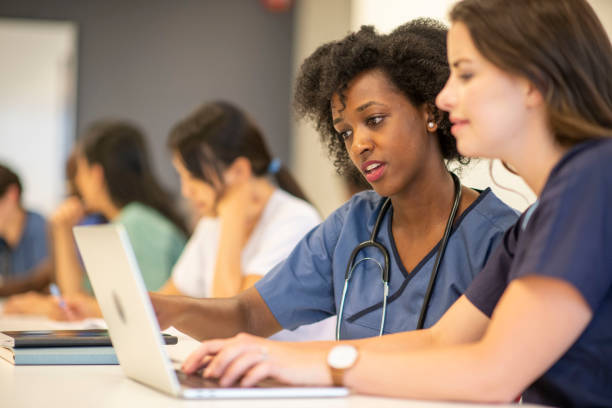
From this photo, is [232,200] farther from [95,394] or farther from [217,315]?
[95,394]

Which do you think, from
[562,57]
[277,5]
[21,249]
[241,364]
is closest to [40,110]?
[21,249]

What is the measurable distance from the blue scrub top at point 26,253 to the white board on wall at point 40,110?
2.21ft

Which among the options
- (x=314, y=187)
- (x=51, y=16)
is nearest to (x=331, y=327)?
(x=314, y=187)

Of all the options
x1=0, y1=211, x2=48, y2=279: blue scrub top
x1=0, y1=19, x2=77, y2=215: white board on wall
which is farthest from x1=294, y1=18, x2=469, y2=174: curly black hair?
x1=0, y1=19, x2=77, y2=215: white board on wall

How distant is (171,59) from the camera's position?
14.5 feet

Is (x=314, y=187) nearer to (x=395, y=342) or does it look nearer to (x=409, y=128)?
(x=409, y=128)

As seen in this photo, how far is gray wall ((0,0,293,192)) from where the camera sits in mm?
4344

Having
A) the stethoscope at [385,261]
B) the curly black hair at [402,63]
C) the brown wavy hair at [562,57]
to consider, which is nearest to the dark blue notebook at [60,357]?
the stethoscope at [385,261]

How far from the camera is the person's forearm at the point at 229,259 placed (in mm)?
2137

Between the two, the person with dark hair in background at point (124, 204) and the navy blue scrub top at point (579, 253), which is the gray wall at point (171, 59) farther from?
the navy blue scrub top at point (579, 253)

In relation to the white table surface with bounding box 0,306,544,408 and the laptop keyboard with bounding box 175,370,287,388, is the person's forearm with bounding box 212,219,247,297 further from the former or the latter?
the laptop keyboard with bounding box 175,370,287,388

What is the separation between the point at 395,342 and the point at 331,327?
0.86 m

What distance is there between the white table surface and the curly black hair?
0.61 meters

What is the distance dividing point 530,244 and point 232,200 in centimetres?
145
